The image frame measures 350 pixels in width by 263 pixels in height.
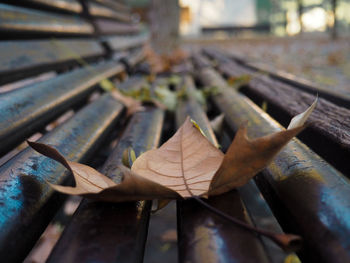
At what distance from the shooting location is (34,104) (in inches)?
41.4

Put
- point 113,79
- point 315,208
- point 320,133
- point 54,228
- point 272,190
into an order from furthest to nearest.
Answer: point 113,79 → point 54,228 → point 320,133 → point 272,190 → point 315,208

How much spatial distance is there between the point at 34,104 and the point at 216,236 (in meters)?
0.82

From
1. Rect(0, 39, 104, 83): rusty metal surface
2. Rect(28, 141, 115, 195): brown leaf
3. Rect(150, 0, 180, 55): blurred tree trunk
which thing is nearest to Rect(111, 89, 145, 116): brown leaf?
Rect(0, 39, 104, 83): rusty metal surface

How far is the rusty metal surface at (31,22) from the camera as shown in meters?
1.45

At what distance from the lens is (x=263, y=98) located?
1315 mm

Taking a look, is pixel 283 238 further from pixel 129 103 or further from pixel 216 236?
pixel 129 103

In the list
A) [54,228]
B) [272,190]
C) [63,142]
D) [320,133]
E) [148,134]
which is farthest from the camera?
[54,228]

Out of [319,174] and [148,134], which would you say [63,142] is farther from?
[319,174]

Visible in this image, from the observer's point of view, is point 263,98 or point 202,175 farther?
point 263,98

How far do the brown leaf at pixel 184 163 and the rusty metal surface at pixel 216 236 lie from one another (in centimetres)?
4

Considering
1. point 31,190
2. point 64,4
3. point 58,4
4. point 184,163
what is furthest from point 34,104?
point 64,4

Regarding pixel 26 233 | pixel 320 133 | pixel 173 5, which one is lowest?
pixel 26 233

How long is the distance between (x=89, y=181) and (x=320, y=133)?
544 millimetres

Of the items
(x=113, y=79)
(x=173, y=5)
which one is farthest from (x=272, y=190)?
(x=173, y=5)
